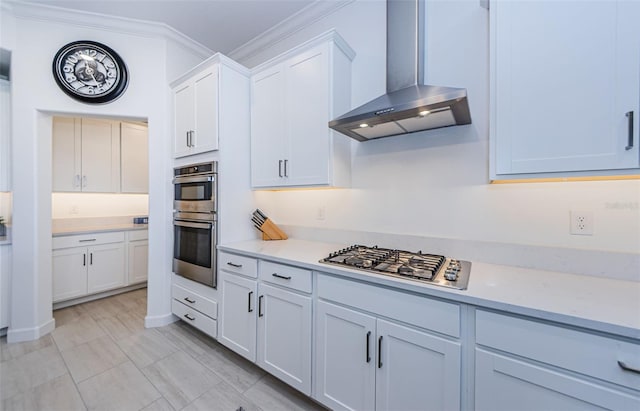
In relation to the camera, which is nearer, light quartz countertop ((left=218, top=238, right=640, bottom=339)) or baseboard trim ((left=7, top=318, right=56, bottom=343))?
light quartz countertop ((left=218, top=238, right=640, bottom=339))

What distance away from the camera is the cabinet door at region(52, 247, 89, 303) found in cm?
284

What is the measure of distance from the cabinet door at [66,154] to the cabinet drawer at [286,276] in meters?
3.30

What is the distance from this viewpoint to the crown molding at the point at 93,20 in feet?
7.18

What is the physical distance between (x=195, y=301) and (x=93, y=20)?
2830 mm

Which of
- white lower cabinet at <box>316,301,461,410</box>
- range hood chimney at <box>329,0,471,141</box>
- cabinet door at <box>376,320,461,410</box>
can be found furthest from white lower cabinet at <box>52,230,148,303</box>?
cabinet door at <box>376,320,461,410</box>

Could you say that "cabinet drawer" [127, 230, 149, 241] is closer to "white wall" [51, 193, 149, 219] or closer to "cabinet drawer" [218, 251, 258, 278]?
"white wall" [51, 193, 149, 219]

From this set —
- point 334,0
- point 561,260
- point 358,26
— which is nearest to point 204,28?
point 334,0

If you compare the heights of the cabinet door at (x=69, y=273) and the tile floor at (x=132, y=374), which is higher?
the cabinet door at (x=69, y=273)

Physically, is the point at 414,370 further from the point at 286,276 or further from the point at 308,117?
the point at 308,117

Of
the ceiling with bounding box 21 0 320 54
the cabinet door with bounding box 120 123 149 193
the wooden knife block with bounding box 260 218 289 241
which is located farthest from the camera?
the cabinet door with bounding box 120 123 149 193

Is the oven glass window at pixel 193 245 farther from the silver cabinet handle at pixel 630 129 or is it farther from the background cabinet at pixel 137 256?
the silver cabinet handle at pixel 630 129

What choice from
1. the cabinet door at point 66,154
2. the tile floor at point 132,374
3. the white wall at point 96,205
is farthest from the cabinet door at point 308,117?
the white wall at point 96,205

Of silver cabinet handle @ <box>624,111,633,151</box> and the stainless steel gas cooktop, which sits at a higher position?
silver cabinet handle @ <box>624,111,633,151</box>

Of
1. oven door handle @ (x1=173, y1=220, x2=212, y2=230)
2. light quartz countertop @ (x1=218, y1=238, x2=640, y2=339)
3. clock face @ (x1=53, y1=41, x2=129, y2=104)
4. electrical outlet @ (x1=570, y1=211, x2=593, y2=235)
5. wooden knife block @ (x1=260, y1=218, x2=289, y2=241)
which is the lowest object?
light quartz countertop @ (x1=218, y1=238, x2=640, y2=339)
